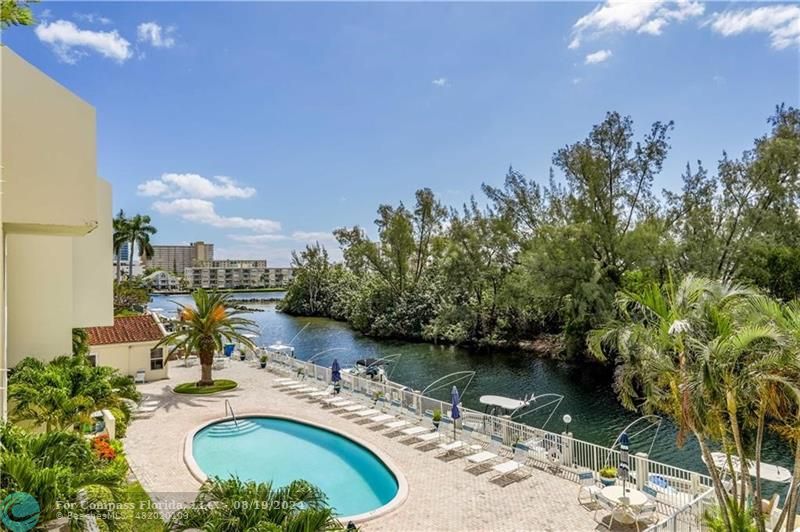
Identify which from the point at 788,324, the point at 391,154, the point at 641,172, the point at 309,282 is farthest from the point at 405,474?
the point at 309,282

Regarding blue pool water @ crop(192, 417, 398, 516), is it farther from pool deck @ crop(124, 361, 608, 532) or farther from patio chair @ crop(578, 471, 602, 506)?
patio chair @ crop(578, 471, 602, 506)

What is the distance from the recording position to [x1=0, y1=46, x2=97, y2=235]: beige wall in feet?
22.5

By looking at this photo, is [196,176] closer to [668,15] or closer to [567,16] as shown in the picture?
[567,16]

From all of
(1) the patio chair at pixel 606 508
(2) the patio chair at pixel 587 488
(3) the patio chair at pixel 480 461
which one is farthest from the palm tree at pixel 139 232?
(1) the patio chair at pixel 606 508

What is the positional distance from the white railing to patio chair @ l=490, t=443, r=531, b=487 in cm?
42

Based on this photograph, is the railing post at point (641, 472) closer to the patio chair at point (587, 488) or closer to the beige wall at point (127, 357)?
the patio chair at point (587, 488)

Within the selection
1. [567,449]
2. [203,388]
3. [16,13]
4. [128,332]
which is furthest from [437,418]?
[128,332]

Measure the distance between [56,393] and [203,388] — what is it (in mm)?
10568

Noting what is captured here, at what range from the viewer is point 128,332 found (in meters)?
21.5

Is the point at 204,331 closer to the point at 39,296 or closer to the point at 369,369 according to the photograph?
the point at 39,296

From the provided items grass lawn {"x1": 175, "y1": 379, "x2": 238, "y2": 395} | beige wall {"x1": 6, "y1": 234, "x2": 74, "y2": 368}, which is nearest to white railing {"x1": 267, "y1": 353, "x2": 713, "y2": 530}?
grass lawn {"x1": 175, "y1": 379, "x2": 238, "y2": 395}

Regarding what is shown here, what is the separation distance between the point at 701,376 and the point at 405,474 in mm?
7252

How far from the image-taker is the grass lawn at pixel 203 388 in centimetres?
1950

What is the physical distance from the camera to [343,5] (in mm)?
14188
